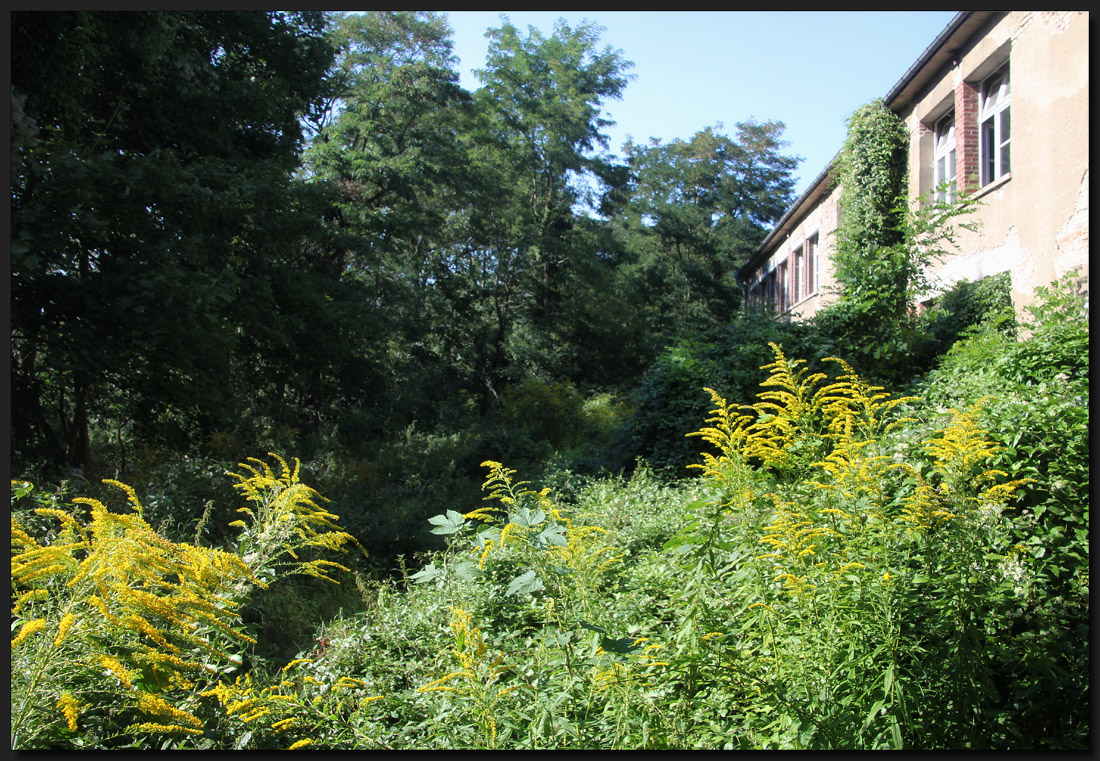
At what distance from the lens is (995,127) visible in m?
8.73

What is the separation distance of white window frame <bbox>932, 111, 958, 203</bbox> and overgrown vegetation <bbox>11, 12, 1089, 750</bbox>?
89 centimetres

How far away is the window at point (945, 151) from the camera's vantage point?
10117 mm

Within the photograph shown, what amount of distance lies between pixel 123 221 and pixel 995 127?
10.7 metres

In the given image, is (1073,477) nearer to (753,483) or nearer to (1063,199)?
(753,483)

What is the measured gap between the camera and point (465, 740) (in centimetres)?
250

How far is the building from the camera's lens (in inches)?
260

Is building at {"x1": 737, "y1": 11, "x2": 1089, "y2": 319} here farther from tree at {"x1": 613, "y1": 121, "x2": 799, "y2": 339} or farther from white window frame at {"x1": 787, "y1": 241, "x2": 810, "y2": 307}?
tree at {"x1": 613, "y1": 121, "x2": 799, "y2": 339}

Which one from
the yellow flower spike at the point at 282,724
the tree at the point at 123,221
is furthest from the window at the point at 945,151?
the yellow flower spike at the point at 282,724

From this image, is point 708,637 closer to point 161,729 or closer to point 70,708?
point 161,729

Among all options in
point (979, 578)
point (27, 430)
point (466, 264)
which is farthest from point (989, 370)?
point (466, 264)

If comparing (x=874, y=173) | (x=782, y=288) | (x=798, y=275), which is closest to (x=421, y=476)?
(x=874, y=173)

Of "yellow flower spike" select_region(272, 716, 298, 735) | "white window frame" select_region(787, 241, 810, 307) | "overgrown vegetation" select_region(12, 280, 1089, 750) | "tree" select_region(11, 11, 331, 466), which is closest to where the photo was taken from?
"overgrown vegetation" select_region(12, 280, 1089, 750)

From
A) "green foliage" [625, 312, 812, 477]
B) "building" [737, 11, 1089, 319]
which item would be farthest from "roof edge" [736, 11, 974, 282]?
"green foliage" [625, 312, 812, 477]

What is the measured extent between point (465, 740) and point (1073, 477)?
3.28 metres
